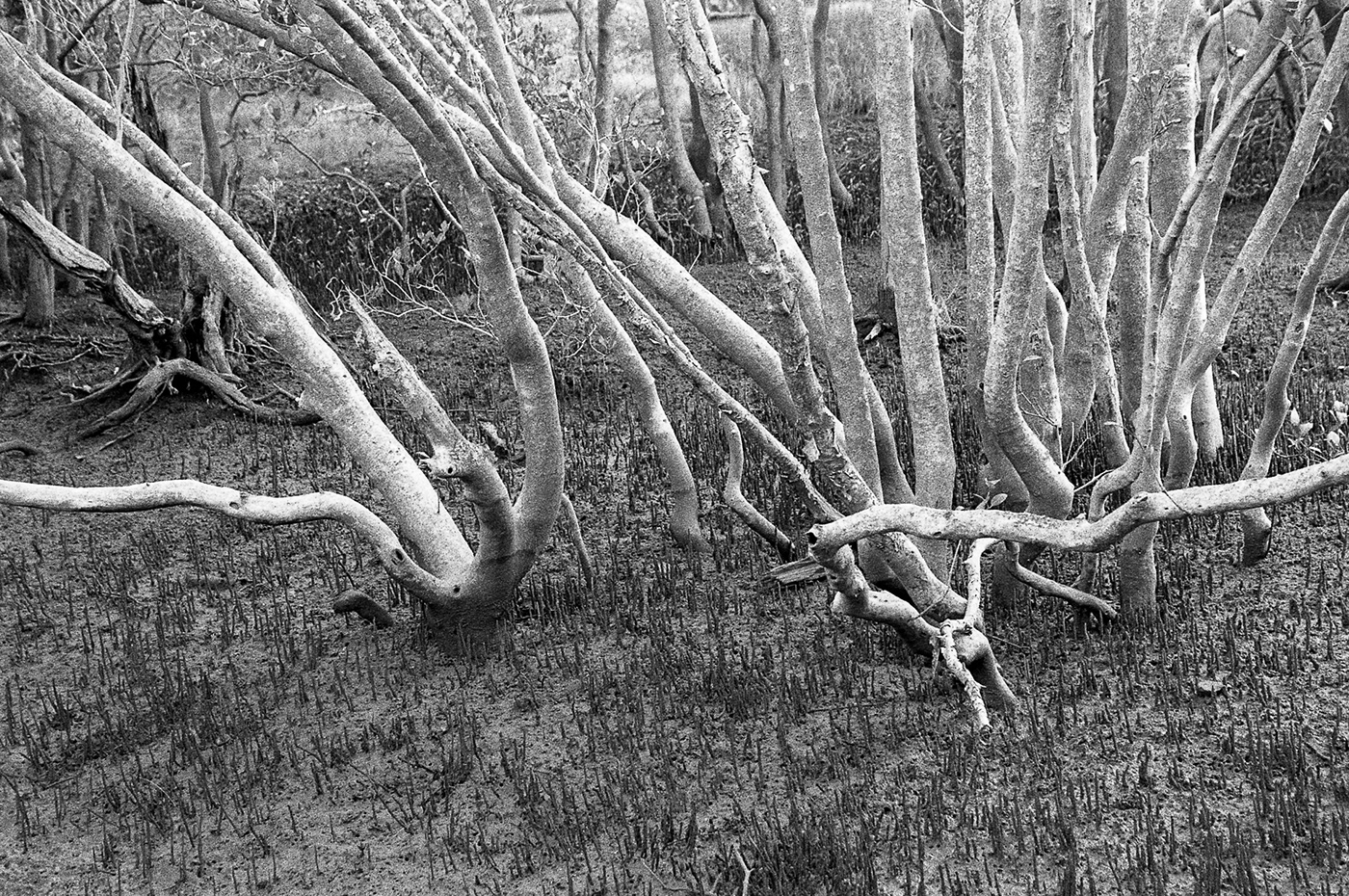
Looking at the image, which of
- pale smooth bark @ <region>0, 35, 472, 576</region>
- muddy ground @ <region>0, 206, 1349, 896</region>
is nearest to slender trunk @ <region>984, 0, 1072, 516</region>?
muddy ground @ <region>0, 206, 1349, 896</region>

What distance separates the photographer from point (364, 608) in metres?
5.37

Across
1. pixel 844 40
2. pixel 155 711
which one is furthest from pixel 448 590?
pixel 844 40

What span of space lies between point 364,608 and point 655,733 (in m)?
1.46

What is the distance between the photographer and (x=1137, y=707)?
446 cm

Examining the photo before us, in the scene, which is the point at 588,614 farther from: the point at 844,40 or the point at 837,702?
the point at 844,40

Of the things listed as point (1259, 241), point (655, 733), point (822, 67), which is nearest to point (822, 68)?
point (822, 67)

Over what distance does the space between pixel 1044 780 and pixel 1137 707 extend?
0.56 m

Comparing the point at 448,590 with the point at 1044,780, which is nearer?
the point at 1044,780

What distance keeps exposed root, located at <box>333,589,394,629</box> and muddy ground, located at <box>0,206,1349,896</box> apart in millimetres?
74

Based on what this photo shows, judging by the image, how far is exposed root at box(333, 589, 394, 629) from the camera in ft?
17.1

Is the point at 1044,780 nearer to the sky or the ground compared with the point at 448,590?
nearer to the ground

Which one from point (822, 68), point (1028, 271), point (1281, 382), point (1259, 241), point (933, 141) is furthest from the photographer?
point (933, 141)

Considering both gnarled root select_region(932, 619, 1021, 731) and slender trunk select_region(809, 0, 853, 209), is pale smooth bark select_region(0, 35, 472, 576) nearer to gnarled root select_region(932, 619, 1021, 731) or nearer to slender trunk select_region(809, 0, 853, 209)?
gnarled root select_region(932, 619, 1021, 731)

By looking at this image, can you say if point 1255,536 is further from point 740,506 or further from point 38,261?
point 38,261
